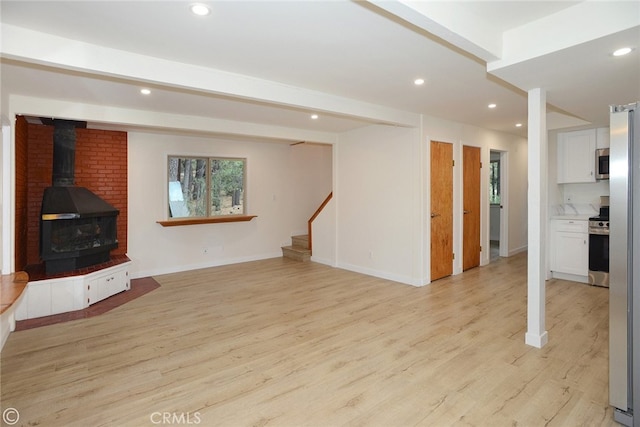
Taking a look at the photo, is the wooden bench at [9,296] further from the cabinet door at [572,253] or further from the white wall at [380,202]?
the cabinet door at [572,253]

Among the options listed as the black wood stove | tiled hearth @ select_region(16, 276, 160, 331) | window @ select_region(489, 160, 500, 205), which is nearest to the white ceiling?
the black wood stove

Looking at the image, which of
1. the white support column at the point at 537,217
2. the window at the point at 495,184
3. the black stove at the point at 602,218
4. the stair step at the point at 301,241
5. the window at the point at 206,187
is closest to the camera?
the white support column at the point at 537,217

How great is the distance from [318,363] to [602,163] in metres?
5.23

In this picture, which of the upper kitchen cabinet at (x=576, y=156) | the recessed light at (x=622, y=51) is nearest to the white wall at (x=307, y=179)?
the upper kitchen cabinet at (x=576, y=156)

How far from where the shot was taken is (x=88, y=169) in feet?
16.8

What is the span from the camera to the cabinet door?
4.93m

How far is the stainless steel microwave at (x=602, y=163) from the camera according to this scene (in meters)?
5.03

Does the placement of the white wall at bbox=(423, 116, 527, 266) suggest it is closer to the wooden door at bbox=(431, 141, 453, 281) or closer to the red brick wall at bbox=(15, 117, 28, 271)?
the wooden door at bbox=(431, 141, 453, 281)

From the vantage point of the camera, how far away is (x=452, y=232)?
215 inches

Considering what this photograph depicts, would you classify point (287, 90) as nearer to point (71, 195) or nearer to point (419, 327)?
point (419, 327)

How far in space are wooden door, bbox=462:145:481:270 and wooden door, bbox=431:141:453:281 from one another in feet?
1.37

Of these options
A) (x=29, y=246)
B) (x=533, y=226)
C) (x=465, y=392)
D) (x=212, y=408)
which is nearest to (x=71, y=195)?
(x=29, y=246)

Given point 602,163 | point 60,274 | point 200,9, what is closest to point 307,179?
point 60,274

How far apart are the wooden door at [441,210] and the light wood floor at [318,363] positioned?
2.89ft
